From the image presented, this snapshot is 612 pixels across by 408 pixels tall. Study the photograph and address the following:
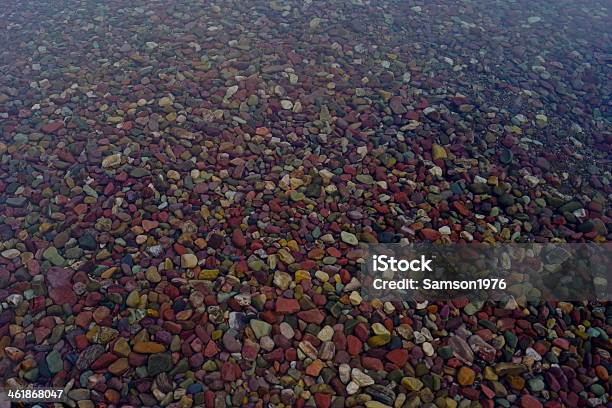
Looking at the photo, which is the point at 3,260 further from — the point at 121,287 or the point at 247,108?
the point at 247,108

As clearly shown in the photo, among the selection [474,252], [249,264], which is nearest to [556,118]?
[474,252]

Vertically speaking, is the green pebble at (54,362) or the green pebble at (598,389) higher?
the green pebble at (598,389)

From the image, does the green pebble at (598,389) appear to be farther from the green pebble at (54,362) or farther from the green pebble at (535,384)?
the green pebble at (54,362)

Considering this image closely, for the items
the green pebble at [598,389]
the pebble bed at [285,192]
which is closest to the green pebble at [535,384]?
the pebble bed at [285,192]

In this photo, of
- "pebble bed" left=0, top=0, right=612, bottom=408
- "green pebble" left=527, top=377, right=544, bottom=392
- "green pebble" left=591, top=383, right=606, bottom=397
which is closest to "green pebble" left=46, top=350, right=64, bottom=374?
"pebble bed" left=0, top=0, right=612, bottom=408

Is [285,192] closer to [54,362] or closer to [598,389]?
[54,362]

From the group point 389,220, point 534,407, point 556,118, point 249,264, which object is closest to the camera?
point 534,407

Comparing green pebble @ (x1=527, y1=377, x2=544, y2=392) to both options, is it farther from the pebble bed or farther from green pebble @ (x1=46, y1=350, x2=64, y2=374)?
green pebble @ (x1=46, y1=350, x2=64, y2=374)

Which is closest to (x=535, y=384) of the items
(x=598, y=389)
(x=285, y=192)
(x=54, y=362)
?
(x=598, y=389)

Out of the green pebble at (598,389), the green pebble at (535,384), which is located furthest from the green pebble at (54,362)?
the green pebble at (598,389)
